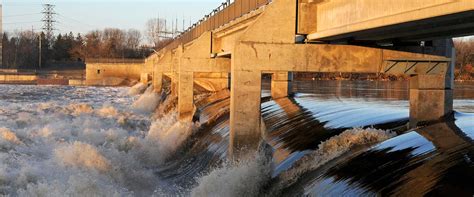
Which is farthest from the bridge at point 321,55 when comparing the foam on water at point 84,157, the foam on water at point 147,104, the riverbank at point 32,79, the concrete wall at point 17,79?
the concrete wall at point 17,79

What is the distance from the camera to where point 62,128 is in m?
27.6

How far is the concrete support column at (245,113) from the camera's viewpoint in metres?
15.6

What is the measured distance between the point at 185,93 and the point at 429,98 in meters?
15.8

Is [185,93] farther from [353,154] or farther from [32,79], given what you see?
[32,79]

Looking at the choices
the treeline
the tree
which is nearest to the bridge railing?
the tree

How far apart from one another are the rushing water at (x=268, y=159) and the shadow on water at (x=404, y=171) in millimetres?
19

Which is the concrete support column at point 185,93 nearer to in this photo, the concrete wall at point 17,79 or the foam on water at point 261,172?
the foam on water at point 261,172

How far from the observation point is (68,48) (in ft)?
569

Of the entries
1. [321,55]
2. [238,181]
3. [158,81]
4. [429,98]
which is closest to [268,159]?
[238,181]

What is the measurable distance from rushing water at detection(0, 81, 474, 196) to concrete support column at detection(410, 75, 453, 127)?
481 millimetres

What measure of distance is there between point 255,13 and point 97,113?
21.1 meters

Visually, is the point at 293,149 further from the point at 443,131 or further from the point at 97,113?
the point at 97,113

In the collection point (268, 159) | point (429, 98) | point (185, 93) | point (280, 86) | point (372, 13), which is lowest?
point (268, 159)

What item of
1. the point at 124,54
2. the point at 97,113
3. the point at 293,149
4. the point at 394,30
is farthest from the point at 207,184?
the point at 124,54
